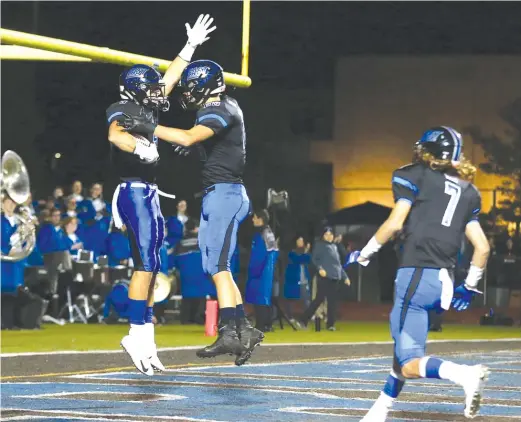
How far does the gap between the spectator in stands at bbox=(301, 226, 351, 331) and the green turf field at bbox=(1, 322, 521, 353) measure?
18.4 inches

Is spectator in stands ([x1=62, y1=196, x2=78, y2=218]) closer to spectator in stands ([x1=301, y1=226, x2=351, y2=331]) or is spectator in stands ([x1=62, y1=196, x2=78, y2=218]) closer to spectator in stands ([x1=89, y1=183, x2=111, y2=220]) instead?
spectator in stands ([x1=89, y1=183, x2=111, y2=220])

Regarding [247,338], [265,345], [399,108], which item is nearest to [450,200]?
[247,338]

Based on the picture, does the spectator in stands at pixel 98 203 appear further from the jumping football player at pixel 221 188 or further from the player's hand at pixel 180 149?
the player's hand at pixel 180 149

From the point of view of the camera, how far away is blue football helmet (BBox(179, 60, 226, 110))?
28.3 feet

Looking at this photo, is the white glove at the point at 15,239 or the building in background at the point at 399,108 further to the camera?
the building in background at the point at 399,108

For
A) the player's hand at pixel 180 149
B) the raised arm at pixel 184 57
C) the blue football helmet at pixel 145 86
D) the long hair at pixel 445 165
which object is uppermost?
the raised arm at pixel 184 57

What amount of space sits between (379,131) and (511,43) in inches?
173

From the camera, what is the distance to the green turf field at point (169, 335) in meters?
17.9

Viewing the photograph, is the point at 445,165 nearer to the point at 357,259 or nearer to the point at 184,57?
the point at 357,259

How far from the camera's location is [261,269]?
19.8 metres

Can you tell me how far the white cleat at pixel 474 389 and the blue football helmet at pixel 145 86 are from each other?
248 centimetres

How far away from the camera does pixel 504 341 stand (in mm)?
20188

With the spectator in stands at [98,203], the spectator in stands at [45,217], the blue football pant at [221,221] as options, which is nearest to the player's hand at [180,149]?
the blue football pant at [221,221]

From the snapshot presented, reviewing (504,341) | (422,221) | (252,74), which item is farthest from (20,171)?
(252,74)
